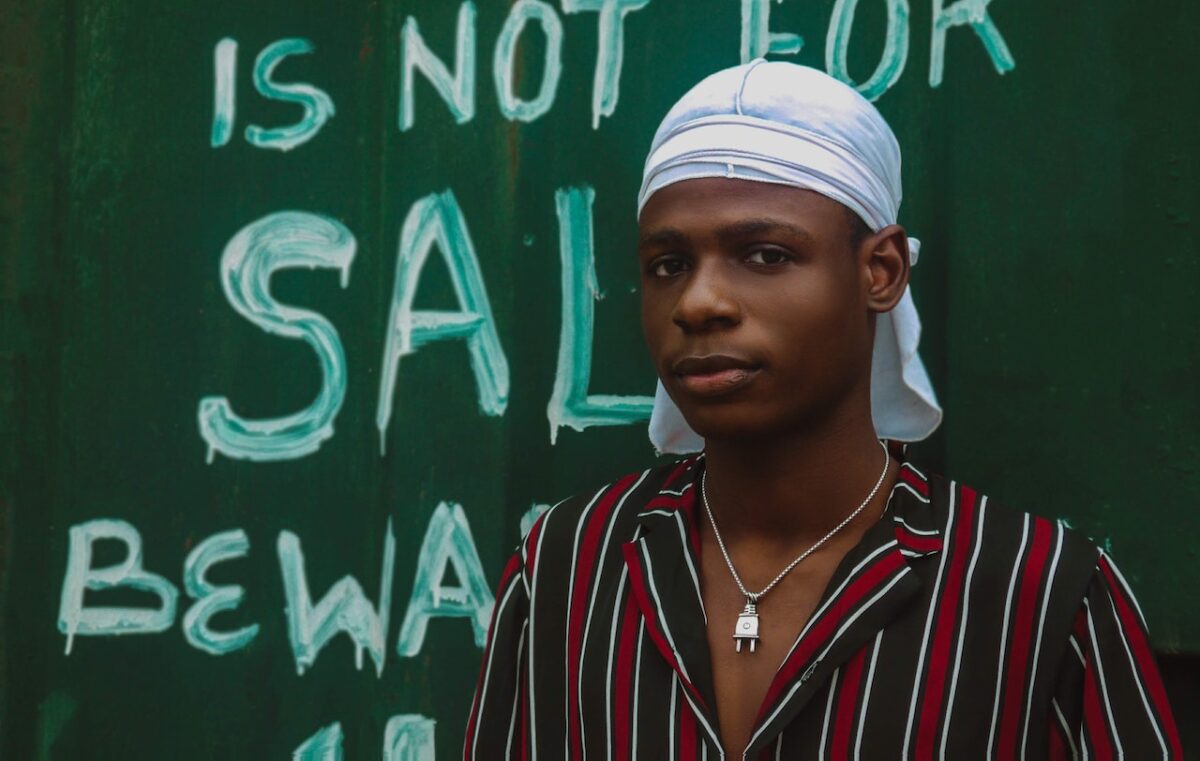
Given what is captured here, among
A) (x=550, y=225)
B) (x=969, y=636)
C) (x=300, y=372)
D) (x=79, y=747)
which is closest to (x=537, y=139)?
(x=550, y=225)

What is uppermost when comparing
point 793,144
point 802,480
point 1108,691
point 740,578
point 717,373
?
point 793,144

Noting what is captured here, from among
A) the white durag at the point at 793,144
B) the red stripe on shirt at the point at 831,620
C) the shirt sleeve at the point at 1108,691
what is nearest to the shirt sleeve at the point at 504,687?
the red stripe on shirt at the point at 831,620

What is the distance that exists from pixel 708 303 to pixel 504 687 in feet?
2.36

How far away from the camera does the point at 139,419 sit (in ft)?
8.36

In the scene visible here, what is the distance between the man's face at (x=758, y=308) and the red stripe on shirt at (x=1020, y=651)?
36cm

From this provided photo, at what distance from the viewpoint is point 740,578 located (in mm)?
1948

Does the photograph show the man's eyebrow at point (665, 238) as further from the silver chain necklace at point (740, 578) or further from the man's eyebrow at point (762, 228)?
the silver chain necklace at point (740, 578)

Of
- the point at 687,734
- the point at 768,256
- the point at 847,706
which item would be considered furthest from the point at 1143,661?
the point at 768,256

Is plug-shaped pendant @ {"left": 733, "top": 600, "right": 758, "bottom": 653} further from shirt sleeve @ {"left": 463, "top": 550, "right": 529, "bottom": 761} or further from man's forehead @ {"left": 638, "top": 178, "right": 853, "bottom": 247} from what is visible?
man's forehead @ {"left": 638, "top": 178, "right": 853, "bottom": 247}

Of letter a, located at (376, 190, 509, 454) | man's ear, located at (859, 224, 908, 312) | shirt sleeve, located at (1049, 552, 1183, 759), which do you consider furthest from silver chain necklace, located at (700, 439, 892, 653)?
letter a, located at (376, 190, 509, 454)

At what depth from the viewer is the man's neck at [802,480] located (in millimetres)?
1926

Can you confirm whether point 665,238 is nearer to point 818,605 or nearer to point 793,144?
point 793,144

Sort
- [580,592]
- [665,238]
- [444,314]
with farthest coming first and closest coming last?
[444,314], [580,592], [665,238]

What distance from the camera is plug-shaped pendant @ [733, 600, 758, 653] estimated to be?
186 cm
